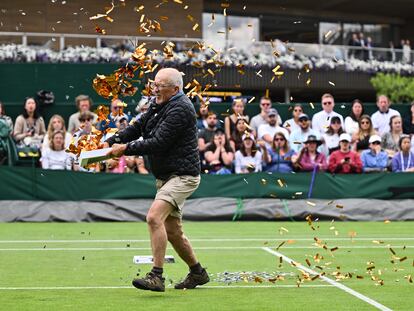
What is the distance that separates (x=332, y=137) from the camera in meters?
19.5

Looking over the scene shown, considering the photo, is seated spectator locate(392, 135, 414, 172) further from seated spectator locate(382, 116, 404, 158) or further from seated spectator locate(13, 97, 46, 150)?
seated spectator locate(13, 97, 46, 150)

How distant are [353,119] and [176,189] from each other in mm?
12315

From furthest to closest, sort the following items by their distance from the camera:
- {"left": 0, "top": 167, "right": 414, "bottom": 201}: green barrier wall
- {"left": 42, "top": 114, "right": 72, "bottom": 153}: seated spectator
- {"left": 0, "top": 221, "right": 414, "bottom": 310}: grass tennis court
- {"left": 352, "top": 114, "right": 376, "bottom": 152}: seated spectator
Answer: {"left": 352, "top": 114, "right": 376, "bottom": 152}: seated spectator → {"left": 42, "top": 114, "right": 72, "bottom": 153}: seated spectator → {"left": 0, "top": 167, "right": 414, "bottom": 201}: green barrier wall → {"left": 0, "top": 221, "right": 414, "bottom": 310}: grass tennis court

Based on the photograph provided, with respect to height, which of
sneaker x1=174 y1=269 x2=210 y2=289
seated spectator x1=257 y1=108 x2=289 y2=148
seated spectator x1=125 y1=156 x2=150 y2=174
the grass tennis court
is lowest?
the grass tennis court

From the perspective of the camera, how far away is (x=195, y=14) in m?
38.7

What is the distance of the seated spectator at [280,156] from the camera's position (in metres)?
18.9

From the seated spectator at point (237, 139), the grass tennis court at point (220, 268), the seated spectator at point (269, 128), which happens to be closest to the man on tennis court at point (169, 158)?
the grass tennis court at point (220, 268)

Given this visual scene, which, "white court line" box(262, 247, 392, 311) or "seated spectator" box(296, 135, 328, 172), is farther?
"seated spectator" box(296, 135, 328, 172)

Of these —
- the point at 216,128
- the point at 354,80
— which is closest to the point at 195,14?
the point at 354,80

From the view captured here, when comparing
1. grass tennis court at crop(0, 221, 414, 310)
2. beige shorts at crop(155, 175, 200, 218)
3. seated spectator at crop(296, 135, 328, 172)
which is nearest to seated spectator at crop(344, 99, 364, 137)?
seated spectator at crop(296, 135, 328, 172)

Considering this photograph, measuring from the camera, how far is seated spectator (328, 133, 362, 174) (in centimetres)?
1884

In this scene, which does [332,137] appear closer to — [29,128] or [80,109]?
[80,109]

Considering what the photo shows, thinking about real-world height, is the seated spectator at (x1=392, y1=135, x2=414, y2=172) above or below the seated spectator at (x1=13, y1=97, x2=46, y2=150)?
below

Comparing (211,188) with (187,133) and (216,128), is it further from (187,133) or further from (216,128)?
(187,133)
